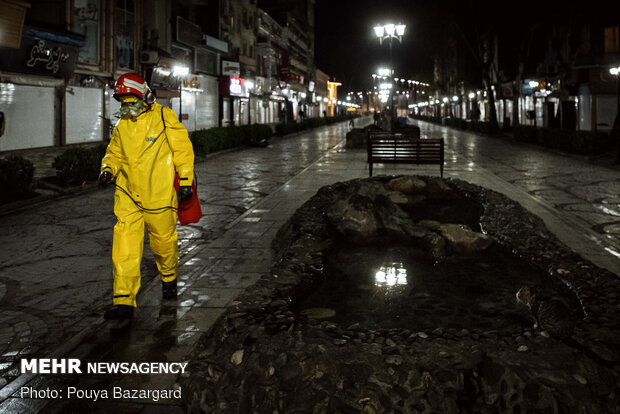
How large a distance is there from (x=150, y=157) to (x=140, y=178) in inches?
7.0

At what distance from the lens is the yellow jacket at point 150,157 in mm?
4160

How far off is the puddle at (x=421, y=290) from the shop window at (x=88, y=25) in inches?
798

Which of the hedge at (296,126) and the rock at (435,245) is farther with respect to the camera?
the hedge at (296,126)

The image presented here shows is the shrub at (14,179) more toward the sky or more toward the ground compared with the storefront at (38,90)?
more toward the ground

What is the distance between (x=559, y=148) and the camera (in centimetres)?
2106

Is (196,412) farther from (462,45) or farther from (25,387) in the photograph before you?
(462,45)

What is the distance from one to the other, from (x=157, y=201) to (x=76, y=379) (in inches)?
57.8

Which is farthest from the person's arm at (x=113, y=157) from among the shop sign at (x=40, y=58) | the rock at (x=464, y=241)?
the shop sign at (x=40, y=58)

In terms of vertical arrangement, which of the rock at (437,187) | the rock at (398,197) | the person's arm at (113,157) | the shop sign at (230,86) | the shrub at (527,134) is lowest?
the rock at (398,197)

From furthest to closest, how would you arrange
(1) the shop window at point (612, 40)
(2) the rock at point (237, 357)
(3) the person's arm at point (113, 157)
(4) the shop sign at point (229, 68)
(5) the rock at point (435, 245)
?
1. (4) the shop sign at point (229, 68)
2. (1) the shop window at point (612, 40)
3. (5) the rock at point (435, 245)
4. (3) the person's arm at point (113, 157)
5. (2) the rock at point (237, 357)

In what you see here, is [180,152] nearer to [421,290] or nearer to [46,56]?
[421,290]

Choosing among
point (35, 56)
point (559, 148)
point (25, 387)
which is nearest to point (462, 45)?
point (559, 148)

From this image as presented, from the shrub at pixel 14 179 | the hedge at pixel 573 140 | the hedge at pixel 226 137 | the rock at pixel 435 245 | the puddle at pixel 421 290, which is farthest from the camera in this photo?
the hedge at pixel 226 137

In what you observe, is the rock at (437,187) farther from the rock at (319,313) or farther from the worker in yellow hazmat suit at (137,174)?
the worker in yellow hazmat suit at (137,174)
